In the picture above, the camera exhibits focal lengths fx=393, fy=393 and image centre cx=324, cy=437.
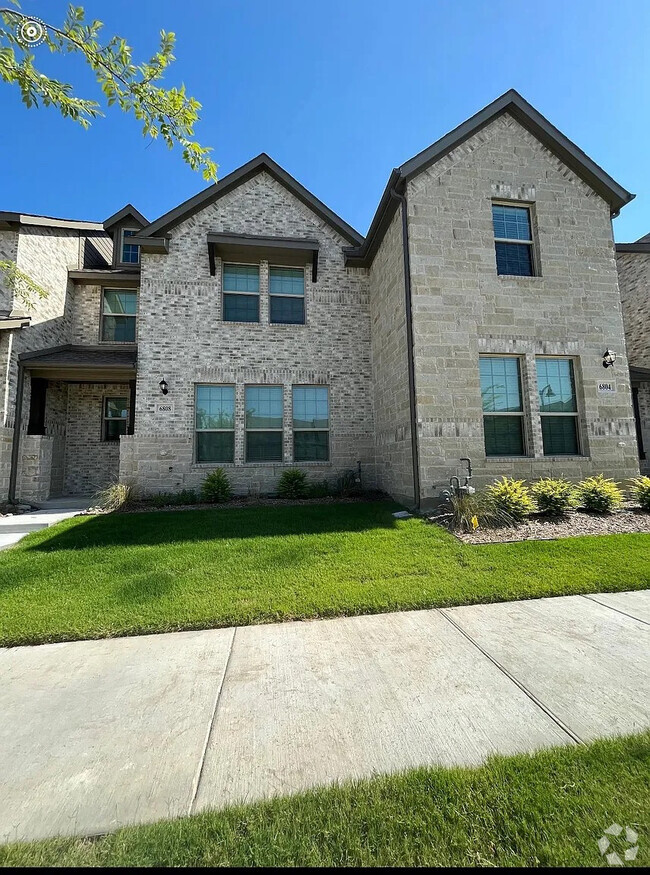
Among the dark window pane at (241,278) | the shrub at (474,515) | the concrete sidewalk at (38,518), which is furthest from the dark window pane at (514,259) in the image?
the concrete sidewalk at (38,518)

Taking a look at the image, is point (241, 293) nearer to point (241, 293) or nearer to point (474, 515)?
point (241, 293)

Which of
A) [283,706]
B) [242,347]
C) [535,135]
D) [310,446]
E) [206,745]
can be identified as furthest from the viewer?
[310,446]

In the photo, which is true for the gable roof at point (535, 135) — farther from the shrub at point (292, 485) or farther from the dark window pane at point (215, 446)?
the dark window pane at point (215, 446)

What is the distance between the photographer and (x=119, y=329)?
12109 mm

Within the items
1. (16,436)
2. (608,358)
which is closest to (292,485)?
(16,436)

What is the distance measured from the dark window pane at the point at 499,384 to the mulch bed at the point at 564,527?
2374 mm

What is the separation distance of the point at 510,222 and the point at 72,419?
13.0m

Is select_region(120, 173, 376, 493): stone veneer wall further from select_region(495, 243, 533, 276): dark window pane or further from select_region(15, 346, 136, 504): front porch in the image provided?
select_region(495, 243, 533, 276): dark window pane

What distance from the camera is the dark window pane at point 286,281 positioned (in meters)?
10.9

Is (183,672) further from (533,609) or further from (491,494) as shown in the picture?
(491,494)

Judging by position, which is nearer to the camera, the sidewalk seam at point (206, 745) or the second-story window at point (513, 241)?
the sidewalk seam at point (206, 745)

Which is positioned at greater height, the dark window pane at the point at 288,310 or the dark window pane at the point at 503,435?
the dark window pane at the point at 288,310

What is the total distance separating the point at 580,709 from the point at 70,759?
2.98m

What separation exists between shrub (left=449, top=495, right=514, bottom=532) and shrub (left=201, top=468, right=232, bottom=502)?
5340mm
